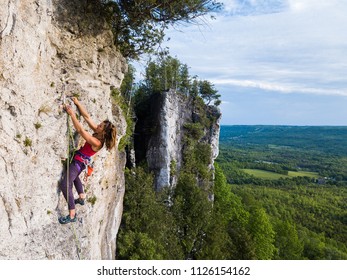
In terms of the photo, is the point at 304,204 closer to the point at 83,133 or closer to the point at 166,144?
the point at 166,144

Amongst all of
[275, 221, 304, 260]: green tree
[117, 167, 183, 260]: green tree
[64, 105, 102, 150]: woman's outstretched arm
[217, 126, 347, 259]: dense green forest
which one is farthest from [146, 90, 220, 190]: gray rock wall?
[64, 105, 102, 150]: woman's outstretched arm

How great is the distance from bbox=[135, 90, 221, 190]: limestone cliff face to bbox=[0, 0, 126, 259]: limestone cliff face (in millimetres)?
14894

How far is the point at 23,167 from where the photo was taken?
8492 mm

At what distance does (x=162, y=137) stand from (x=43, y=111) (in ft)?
62.3

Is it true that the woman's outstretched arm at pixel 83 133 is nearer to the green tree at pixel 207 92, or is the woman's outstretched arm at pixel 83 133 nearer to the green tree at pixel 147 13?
the green tree at pixel 147 13

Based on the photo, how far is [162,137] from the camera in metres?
28.0

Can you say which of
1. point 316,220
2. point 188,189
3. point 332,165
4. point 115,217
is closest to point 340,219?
point 316,220

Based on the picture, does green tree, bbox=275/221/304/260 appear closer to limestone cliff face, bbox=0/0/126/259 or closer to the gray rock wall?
the gray rock wall

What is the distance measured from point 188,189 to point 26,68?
2142 centimetres

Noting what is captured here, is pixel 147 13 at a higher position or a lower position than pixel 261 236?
higher

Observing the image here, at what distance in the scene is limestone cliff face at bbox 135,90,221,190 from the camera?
27891 millimetres

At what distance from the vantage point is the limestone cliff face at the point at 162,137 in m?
27.9

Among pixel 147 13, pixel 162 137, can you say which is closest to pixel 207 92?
pixel 162 137

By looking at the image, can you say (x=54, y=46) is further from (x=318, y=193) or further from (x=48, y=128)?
(x=318, y=193)
